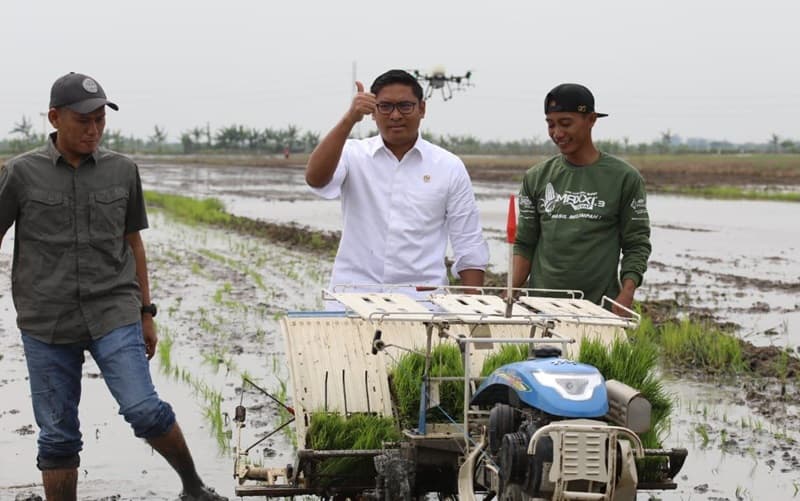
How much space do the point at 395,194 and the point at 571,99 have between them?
874 millimetres

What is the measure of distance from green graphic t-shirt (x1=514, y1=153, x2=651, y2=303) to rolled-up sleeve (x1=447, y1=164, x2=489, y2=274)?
354mm

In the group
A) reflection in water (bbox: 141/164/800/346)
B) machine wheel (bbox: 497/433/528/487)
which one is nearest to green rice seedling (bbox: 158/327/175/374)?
reflection in water (bbox: 141/164/800/346)

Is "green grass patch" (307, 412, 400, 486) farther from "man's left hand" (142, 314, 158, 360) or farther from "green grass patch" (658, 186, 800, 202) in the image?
"green grass patch" (658, 186, 800, 202)

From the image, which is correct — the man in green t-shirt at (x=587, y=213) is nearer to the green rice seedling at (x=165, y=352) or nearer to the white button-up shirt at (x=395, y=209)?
the white button-up shirt at (x=395, y=209)

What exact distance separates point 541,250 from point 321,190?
3.50ft

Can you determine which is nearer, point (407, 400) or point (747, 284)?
point (407, 400)

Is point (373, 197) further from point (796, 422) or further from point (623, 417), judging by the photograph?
point (796, 422)

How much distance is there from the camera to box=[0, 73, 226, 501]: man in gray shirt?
175 inches

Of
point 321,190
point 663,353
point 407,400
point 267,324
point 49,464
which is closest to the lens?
point 407,400

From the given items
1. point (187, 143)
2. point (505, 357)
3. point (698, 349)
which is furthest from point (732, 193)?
point (187, 143)

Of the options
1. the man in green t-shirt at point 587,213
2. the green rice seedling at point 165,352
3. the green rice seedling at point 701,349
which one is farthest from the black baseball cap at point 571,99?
the green rice seedling at point 165,352

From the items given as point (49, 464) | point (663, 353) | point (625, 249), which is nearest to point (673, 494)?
point (625, 249)

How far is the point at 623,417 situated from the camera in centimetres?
337

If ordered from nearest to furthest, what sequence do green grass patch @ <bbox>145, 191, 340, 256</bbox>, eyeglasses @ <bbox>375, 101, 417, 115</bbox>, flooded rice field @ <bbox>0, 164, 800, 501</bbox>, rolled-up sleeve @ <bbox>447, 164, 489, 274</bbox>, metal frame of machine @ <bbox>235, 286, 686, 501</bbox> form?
1. metal frame of machine @ <bbox>235, 286, 686, 501</bbox>
2. eyeglasses @ <bbox>375, 101, 417, 115</bbox>
3. rolled-up sleeve @ <bbox>447, 164, 489, 274</bbox>
4. flooded rice field @ <bbox>0, 164, 800, 501</bbox>
5. green grass patch @ <bbox>145, 191, 340, 256</bbox>
